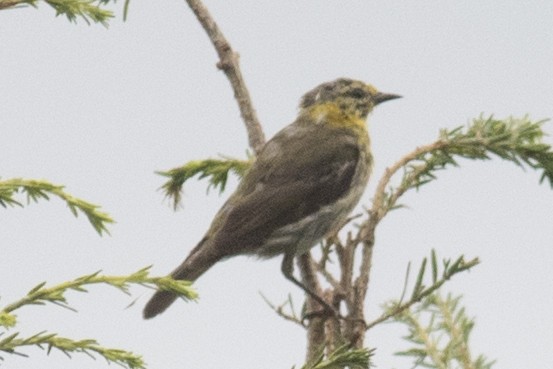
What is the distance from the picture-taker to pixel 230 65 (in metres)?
3.91

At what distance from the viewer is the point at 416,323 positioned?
12.6 ft

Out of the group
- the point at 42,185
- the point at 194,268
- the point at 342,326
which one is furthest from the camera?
the point at 194,268

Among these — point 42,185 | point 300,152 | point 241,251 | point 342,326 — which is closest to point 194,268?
point 241,251

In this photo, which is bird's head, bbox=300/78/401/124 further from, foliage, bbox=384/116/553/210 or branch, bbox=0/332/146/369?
branch, bbox=0/332/146/369

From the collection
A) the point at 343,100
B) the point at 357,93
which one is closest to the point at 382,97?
Result: the point at 357,93

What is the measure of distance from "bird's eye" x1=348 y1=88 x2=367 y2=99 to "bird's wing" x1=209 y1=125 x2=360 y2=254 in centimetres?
75

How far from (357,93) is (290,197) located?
4.45ft

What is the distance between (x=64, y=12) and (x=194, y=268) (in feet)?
4.64

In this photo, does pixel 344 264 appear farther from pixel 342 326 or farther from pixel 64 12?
pixel 64 12

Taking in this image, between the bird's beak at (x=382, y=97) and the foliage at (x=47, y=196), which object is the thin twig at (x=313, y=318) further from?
the bird's beak at (x=382, y=97)

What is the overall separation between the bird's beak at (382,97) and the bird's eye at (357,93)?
8 cm

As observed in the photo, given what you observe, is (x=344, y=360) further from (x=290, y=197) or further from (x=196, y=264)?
(x=290, y=197)

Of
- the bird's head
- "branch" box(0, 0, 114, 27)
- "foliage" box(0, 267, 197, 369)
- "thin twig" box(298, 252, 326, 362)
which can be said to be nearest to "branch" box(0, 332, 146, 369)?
"foliage" box(0, 267, 197, 369)

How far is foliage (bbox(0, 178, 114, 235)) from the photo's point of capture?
2799mm
